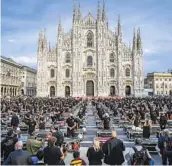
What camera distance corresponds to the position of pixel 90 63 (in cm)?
7469

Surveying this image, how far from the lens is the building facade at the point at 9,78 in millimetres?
82919

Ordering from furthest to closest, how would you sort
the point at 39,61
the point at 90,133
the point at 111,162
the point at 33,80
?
the point at 33,80
the point at 39,61
the point at 90,133
the point at 111,162

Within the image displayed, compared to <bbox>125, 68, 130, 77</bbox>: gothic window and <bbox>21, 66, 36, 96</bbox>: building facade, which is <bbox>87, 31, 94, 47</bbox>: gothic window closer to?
<bbox>125, 68, 130, 77</bbox>: gothic window

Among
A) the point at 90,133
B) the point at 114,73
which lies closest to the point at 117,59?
the point at 114,73

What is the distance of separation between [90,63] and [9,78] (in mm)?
25899

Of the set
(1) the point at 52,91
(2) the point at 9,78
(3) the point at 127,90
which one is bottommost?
(1) the point at 52,91

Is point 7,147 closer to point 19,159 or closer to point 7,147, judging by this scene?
point 7,147

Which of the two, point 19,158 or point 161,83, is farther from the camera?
point 161,83

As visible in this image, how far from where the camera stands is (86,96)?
74125 mm

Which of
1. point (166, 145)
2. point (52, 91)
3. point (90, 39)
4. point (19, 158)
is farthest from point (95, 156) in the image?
point (90, 39)

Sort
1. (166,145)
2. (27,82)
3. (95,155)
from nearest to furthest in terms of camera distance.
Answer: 1. (95,155)
2. (166,145)
3. (27,82)

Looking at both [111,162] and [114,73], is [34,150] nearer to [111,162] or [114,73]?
[111,162]

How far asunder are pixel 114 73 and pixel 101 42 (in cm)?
719

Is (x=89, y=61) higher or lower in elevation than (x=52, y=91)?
higher
